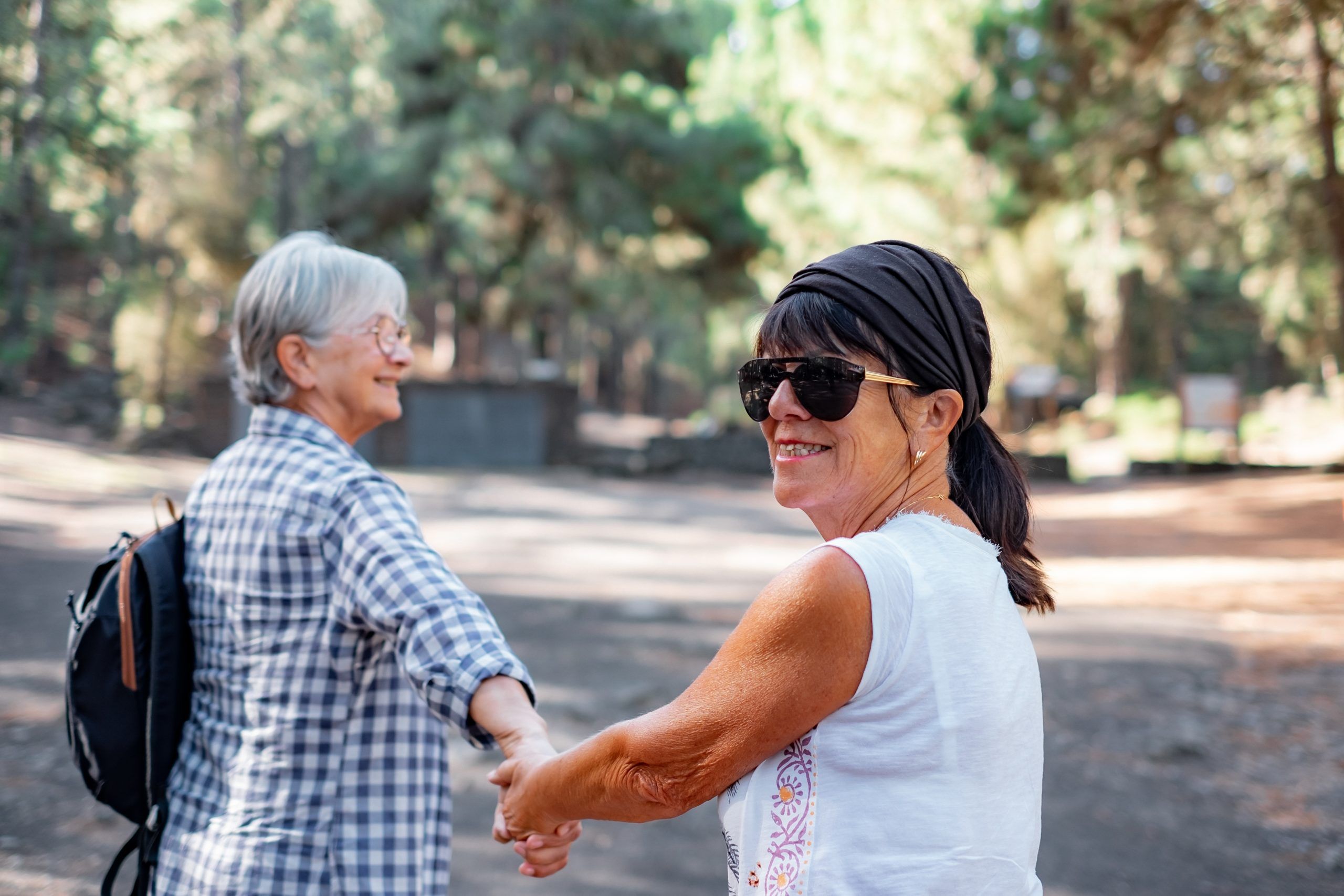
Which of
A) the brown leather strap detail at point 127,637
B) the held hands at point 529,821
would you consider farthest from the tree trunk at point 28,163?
the held hands at point 529,821

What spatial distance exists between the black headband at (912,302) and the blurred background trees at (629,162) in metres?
7.67

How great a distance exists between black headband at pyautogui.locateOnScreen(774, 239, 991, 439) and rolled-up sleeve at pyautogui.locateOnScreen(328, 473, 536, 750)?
2.79 feet

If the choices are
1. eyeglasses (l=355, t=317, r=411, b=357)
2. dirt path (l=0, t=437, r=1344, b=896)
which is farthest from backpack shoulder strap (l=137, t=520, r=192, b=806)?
dirt path (l=0, t=437, r=1344, b=896)

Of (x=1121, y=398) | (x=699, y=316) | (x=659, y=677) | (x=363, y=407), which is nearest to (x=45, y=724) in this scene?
(x=659, y=677)

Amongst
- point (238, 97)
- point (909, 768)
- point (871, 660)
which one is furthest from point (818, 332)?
point (238, 97)

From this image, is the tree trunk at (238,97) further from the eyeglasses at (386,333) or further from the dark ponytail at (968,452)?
the dark ponytail at (968,452)

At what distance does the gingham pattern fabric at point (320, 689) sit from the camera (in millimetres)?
1943

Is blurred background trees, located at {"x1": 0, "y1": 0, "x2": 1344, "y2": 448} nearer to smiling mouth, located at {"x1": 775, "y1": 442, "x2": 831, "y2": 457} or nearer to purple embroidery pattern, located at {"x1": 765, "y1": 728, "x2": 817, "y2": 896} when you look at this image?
smiling mouth, located at {"x1": 775, "y1": 442, "x2": 831, "y2": 457}

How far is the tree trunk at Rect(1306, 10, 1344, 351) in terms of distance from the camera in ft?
42.0

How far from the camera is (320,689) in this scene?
6.59 ft

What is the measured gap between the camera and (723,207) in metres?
22.8

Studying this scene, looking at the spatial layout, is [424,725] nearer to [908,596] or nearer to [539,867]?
[539,867]

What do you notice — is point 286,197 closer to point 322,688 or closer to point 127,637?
point 127,637

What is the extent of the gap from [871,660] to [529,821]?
0.78 meters
